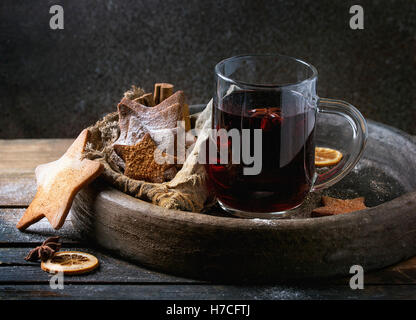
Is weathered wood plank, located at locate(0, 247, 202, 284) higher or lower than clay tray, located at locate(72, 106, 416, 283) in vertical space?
lower

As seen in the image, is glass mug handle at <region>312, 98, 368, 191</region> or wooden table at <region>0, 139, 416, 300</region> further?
glass mug handle at <region>312, 98, 368, 191</region>

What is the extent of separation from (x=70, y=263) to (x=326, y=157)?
2.03ft

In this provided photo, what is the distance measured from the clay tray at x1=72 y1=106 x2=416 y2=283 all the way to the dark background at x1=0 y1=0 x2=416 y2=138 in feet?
2.82

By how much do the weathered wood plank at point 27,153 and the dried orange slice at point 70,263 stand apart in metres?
0.43

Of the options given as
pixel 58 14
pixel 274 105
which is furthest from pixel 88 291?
pixel 58 14

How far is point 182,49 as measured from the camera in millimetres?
1797

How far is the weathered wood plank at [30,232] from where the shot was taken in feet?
3.56

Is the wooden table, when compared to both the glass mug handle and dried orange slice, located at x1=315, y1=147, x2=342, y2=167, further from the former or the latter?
dried orange slice, located at x1=315, y1=147, x2=342, y2=167

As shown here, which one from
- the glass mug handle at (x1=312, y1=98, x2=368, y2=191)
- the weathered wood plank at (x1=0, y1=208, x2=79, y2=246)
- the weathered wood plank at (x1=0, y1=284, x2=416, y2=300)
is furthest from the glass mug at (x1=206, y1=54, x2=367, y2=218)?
the weathered wood plank at (x1=0, y1=208, x2=79, y2=246)

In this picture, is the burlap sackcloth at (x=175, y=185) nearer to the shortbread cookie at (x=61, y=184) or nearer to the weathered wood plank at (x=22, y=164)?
the shortbread cookie at (x=61, y=184)

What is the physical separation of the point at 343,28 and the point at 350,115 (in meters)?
0.76

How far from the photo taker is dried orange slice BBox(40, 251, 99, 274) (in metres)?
0.98

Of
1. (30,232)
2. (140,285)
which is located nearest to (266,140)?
(140,285)

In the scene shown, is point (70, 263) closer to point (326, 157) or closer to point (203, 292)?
point (203, 292)
